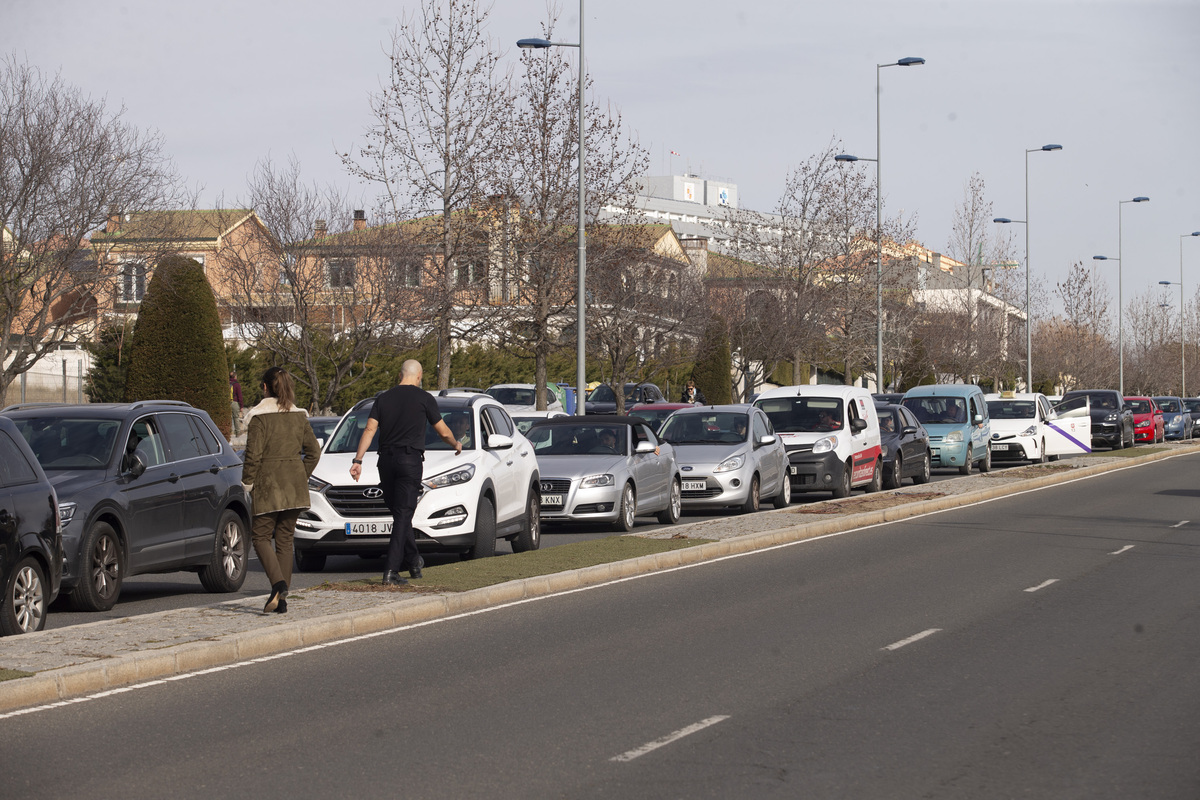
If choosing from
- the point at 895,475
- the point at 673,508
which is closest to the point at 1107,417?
the point at 895,475

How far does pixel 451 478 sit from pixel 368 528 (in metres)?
0.96

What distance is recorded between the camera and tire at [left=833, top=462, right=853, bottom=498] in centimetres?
2480

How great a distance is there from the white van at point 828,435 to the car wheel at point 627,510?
5.37 metres

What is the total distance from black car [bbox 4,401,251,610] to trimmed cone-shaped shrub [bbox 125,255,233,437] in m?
19.0

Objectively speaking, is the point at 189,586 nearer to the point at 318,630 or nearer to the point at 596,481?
the point at 318,630

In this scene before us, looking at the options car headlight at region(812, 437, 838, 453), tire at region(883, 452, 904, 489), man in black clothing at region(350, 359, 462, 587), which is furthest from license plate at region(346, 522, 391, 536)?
tire at region(883, 452, 904, 489)

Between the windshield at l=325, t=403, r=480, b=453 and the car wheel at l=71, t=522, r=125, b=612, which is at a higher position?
the windshield at l=325, t=403, r=480, b=453

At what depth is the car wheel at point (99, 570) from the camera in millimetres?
11328

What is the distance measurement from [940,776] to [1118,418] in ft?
140

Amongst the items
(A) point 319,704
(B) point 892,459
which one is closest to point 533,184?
(B) point 892,459

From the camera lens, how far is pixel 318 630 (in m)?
10.3

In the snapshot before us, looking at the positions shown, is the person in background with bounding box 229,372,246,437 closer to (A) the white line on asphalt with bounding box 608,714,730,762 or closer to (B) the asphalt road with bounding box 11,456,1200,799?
(B) the asphalt road with bounding box 11,456,1200,799

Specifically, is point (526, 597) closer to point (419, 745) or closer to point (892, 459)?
point (419, 745)

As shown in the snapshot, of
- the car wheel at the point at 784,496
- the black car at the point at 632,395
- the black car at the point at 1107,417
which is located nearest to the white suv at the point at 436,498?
the car wheel at the point at 784,496
